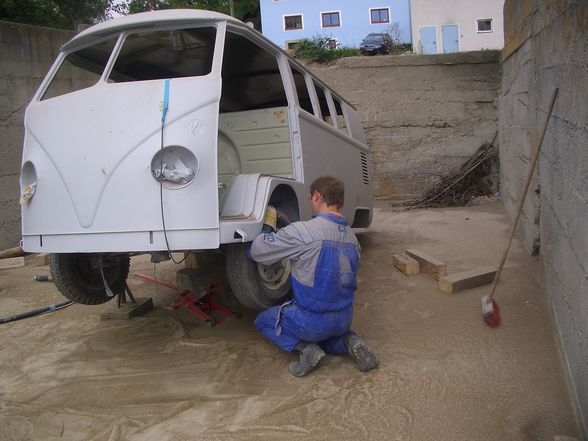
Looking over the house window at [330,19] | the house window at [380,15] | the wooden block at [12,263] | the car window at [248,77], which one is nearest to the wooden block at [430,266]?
the car window at [248,77]

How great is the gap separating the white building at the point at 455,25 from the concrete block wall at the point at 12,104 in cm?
2665

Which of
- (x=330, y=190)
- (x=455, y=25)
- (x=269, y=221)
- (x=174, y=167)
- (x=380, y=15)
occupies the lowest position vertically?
(x=269, y=221)

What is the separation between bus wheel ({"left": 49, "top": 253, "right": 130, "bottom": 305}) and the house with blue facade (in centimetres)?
3127

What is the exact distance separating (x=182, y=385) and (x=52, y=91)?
98.6 inches

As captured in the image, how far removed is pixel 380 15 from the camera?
33344 mm

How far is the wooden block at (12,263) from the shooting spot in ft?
22.2

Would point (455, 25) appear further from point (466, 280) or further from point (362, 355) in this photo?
point (362, 355)

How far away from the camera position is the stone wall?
10602 millimetres

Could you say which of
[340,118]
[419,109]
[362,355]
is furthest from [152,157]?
[419,109]

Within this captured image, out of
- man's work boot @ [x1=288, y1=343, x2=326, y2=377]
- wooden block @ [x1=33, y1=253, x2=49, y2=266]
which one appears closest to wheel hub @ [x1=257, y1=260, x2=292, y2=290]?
man's work boot @ [x1=288, y1=343, x2=326, y2=377]

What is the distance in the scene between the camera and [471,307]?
420cm

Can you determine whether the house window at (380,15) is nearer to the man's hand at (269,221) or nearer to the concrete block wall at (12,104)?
the concrete block wall at (12,104)

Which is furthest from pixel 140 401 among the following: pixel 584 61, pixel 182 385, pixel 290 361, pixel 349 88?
pixel 349 88

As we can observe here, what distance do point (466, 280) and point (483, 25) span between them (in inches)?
1224
